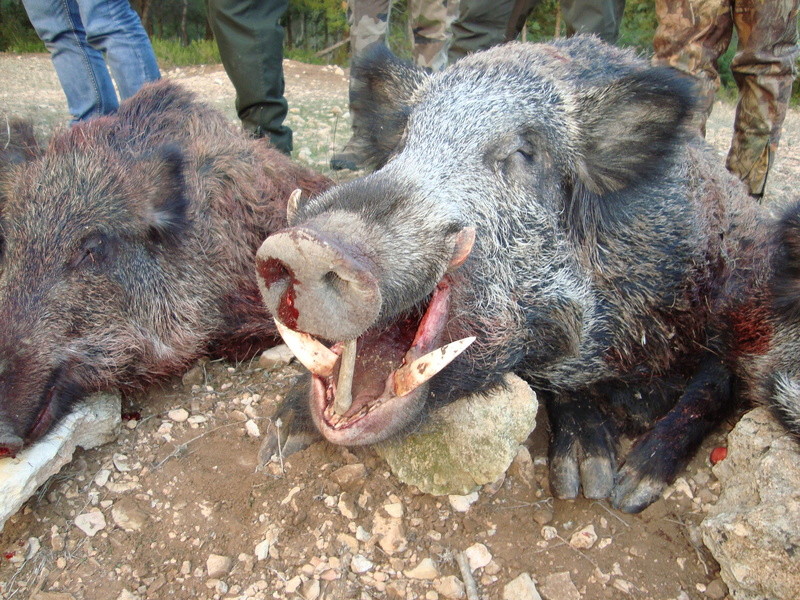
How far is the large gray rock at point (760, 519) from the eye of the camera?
6.05ft

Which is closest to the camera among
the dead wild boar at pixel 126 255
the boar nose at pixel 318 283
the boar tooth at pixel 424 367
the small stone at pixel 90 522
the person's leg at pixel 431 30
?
the boar nose at pixel 318 283

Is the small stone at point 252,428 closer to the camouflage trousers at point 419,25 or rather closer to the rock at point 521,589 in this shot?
the rock at point 521,589

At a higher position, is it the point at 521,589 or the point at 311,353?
the point at 311,353

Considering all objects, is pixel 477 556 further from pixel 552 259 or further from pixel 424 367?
pixel 552 259

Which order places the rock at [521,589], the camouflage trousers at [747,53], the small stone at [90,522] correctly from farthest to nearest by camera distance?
1. the camouflage trousers at [747,53]
2. the small stone at [90,522]
3. the rock at [521,589]

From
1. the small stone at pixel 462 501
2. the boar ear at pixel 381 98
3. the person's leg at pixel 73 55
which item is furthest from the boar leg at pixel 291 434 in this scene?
the person's leg at pixel 73 55

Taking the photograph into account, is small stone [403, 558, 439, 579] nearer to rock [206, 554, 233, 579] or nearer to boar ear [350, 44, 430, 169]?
rock [206, 554, 233, 579]

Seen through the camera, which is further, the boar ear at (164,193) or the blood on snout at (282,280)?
the boar ear at (164,193)

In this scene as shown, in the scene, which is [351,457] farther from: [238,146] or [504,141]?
[238,146]

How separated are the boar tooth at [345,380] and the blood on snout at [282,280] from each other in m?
0.25

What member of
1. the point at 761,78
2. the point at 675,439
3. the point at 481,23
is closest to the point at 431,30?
the point at 481,23

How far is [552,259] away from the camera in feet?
7.79

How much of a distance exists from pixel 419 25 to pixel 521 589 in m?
4.62

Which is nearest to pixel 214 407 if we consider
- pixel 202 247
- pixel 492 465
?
pixel 202 247
